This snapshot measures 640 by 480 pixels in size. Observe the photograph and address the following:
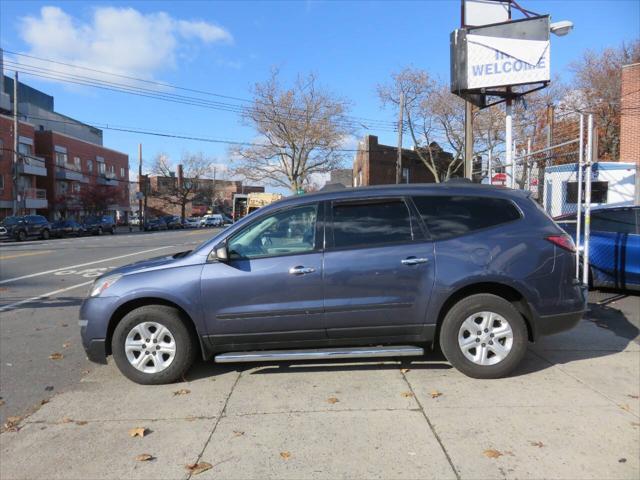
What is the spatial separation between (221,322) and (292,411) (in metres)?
1.05

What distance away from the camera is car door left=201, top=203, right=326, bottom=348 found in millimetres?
4613

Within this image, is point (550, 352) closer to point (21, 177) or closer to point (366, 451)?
point (366, 451)

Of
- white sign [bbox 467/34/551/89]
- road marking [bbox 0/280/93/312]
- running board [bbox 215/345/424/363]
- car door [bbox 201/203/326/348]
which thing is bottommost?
road marking [bbox 0/280/93/312]

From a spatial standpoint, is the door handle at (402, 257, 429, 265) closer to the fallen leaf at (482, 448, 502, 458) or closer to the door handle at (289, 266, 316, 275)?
the door handle at (289, 266, 316, 275)

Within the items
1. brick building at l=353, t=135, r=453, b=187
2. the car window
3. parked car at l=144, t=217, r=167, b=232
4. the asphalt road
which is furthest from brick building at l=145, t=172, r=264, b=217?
the car window

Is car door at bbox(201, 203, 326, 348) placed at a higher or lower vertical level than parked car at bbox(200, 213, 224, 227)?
lower

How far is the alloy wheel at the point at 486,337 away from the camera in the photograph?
4652mm

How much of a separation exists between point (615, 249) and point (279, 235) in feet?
19.7

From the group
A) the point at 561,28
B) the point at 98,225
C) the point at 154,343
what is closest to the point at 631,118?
the point at 561,28

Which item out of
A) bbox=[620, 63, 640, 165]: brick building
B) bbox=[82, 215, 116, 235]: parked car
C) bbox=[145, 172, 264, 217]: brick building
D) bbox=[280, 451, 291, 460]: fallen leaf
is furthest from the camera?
bbox=[145, 172, 264, 217]: brick building

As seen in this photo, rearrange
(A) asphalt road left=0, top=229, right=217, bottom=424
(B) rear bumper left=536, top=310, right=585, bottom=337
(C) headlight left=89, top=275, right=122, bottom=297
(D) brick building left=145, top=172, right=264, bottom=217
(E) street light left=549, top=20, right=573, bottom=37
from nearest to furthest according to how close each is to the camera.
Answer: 1. (B) rear bumper left=536, top=310, right=585, bottom=337
2. (C) headlight left=89, top=275, right=122, bottom=297
3. (A) asphalt road left=0, top=229, right=217, bottom=424
4. (E) street light left=549, top=20, right=573, bottom=37
5. (D) brick building left=145, top=172, right=264, bottom=217

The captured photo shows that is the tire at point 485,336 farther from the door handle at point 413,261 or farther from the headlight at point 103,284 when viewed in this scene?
the headlight at point 103,284

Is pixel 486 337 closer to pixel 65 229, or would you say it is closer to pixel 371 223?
pixel 371 223

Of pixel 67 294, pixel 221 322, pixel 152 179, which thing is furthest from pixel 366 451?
pixel 152 179
